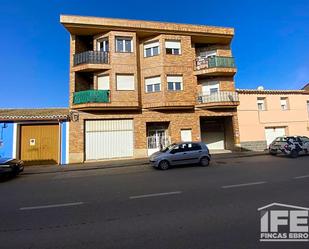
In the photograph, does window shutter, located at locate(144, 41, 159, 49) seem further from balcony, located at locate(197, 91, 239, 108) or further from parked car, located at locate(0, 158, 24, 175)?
parked car, located at locate(0, 158, 24, 175)

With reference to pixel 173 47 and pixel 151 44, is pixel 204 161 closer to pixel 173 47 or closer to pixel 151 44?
pixel 173 47

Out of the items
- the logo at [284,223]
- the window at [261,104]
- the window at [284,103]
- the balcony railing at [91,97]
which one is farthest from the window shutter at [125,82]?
the window at [284,103]

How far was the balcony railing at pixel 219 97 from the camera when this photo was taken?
19156 millimetres

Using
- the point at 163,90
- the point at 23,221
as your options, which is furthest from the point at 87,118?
the point at 23,221

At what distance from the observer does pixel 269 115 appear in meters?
21.8

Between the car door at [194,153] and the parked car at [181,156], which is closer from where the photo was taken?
the parked car at [181,156]

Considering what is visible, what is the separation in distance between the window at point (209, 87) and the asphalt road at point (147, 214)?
1317cm

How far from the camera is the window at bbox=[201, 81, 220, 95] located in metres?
20.5

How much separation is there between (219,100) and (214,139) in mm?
4725

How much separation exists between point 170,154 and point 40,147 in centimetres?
1054

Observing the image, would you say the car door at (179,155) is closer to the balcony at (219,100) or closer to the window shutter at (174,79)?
the balcony at (219,100)

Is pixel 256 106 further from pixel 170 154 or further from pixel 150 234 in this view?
pixel 150 234

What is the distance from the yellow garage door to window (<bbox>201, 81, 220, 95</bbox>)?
43.4ft

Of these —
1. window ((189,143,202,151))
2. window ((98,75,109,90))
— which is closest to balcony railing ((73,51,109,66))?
window ((98,75,109,90))
